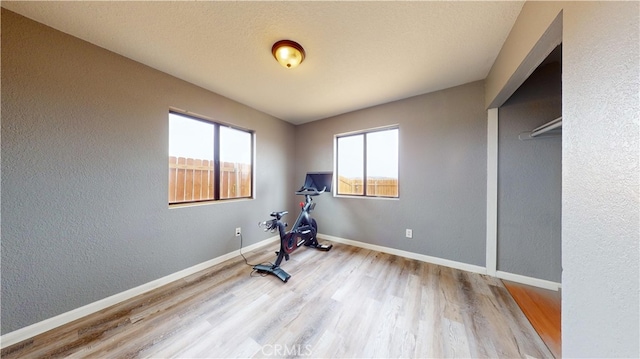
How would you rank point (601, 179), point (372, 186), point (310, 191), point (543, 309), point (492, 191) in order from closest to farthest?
point (601, 179), point (543, 309), point (492, 191), point (310, 191), point (372, 186)

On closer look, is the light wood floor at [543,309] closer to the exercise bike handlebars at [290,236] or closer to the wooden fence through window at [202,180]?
the exercise bike handlebars at [290,236]

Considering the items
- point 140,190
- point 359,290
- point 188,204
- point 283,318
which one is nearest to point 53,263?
point 140,190

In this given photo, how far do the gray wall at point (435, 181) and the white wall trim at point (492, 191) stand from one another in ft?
0.17

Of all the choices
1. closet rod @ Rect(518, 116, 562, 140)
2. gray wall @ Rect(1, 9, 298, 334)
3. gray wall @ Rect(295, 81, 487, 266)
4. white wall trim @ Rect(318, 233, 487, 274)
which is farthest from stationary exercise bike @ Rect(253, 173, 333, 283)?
Result: closet rod @ Rect(518, 116, 562, 140)

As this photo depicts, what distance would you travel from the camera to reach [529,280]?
2.01 meters

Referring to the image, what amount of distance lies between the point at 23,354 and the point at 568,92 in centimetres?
357

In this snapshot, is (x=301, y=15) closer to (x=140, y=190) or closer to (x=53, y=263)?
(x=140, y=190)

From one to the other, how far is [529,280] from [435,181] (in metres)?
1.39

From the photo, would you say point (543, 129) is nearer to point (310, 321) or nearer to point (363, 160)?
point (363, 160)

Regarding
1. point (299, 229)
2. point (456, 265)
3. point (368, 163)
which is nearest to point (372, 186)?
point (368, 163)

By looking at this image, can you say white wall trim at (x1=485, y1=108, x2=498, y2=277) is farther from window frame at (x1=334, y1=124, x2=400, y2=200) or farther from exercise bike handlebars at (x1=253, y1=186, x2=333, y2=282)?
exercise bike handlebars at (x1=253, y1=186, x2=333, y2=282)

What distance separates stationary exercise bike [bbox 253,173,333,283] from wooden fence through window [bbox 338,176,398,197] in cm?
55

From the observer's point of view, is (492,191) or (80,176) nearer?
(80,176)

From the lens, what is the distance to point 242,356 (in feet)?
4.04
